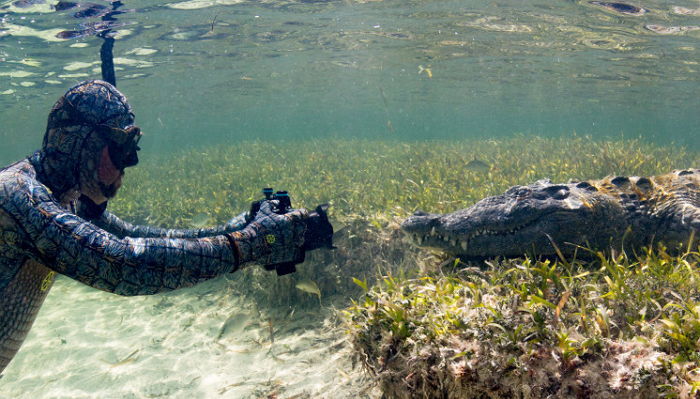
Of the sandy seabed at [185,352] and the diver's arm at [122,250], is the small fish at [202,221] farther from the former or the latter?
the diver's arm at [122,250]

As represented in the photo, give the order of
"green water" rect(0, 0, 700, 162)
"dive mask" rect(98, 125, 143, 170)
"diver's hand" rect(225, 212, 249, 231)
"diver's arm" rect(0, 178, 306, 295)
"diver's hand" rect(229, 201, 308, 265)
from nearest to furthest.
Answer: "diver's arm" rect(0, 178, 306, 295), "diver's hand" rect(229, 201, 308, 265), "dive mask" rect(98, 125, 143, 170), "diver's hand" rect(225, 212, 249, 231), "green water" rect(0, 0, 700, 162)

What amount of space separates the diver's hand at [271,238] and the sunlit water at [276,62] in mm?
1727

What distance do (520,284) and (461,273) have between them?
0.71m

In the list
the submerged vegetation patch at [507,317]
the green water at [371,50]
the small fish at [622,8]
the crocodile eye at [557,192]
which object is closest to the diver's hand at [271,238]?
the submerged vegetation patch at [507,317]

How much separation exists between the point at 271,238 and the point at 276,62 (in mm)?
23721

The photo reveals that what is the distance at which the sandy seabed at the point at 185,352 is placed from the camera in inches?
148

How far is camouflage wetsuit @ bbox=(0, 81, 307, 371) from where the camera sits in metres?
1.88

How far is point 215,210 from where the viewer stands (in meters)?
8.22

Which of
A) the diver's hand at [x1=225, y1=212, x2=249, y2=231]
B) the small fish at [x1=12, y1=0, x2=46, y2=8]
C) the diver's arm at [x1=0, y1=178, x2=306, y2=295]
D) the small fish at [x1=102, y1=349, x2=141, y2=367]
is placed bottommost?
the small fish at [x1=102, y1=349, x2=141, y2=367]

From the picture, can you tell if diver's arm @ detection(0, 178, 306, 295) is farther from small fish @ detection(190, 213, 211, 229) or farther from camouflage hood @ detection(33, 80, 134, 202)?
small fish @ detection(190, 213, 211, 229)

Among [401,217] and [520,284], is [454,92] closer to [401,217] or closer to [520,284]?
[401,217]

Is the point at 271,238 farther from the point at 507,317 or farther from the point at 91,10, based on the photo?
the point at 91,10

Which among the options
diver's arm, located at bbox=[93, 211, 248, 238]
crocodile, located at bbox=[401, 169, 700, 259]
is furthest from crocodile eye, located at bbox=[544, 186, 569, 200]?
diver's arm, located at bbox=[93, 211, 248, 238]

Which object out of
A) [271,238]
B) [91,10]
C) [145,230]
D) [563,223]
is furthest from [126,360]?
[91,10]
